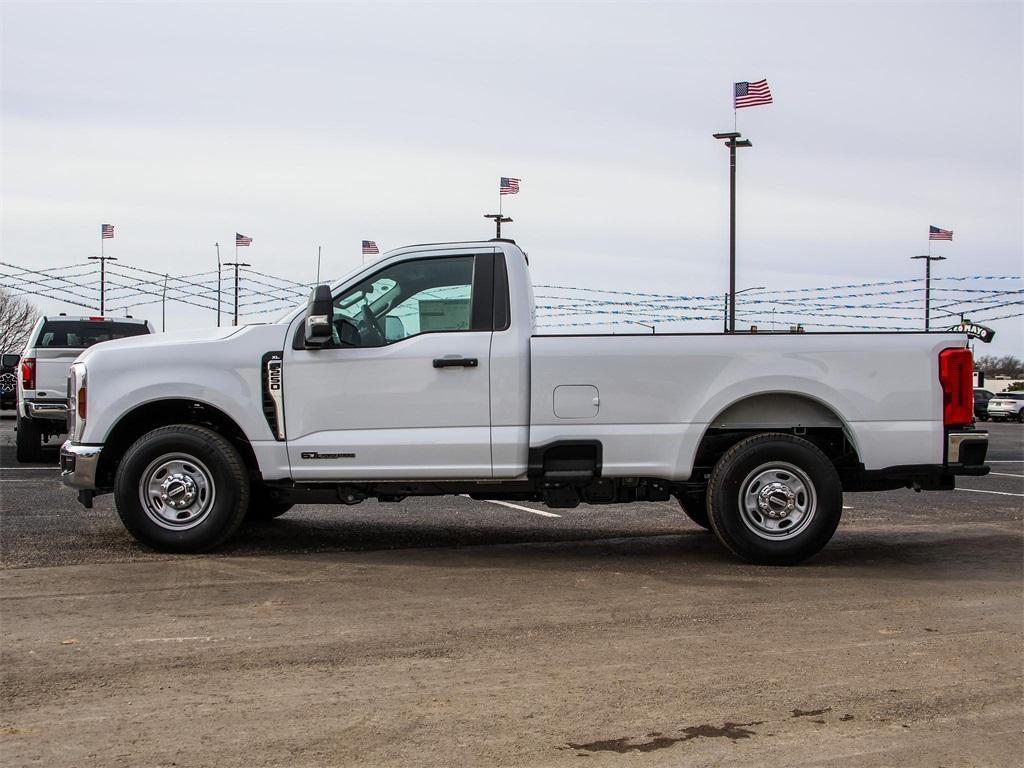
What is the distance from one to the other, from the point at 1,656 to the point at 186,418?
10.7ft

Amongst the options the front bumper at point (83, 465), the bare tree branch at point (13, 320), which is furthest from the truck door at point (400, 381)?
the bare tree branch at point (13, 320)

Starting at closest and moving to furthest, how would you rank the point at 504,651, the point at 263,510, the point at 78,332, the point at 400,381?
the point at 504,651, the point at 400,381, the point at 263,510, the point at 78,332

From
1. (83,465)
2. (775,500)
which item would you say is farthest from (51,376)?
(775,500)

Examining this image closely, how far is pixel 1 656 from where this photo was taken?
16.7ft

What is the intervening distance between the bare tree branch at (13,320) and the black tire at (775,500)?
8603cm

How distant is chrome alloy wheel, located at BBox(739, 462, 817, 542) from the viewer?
24.8 ft

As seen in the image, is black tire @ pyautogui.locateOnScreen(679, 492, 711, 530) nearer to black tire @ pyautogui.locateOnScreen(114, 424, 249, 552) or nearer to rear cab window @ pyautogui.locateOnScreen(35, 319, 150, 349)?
black tire @ pyautogui.locateOnScreen(114, 424, 249, 552)

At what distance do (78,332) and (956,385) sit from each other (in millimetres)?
12799

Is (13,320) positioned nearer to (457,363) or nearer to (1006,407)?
(1006,407)

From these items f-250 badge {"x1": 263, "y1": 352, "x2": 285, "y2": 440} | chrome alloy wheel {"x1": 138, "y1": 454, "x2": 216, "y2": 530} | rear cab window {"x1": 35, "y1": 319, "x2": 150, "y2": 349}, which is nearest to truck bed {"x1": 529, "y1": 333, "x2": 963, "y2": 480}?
f-250 badge {"x1": 263, "y1": 352, "x2": 285, "y2": 440}

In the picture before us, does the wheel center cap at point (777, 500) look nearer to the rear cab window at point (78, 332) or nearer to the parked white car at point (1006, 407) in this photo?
the rear cab window at point (78, 332)

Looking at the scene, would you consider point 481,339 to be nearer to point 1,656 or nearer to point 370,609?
point 370,609

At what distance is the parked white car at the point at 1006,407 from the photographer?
5419 centimetres

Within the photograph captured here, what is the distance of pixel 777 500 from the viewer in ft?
24.9
